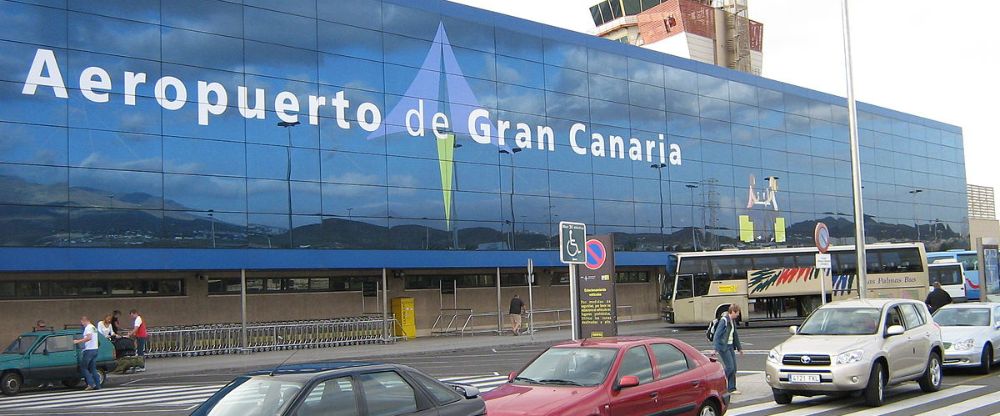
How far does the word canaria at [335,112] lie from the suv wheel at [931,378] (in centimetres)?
2456

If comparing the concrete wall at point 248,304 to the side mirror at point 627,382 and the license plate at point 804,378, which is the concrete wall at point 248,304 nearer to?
the license plate at point 804,378

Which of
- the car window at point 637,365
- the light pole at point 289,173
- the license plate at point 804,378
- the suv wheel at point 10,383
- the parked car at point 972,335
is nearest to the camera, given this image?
the car window at point 637,365

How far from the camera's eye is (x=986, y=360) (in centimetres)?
1802

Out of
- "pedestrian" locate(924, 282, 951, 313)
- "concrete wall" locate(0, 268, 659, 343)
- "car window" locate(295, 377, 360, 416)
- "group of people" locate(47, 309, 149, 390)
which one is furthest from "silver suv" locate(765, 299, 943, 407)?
"concrete wall" locate(0, 268, 659, 343)

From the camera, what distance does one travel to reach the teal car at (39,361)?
21188mm

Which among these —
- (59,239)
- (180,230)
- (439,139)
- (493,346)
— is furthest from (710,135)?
(59,239)

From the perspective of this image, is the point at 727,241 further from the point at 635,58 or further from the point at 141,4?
the point at 141,4

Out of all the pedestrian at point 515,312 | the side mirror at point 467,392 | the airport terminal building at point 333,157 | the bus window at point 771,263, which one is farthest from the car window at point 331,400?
the bus window at point 771,263

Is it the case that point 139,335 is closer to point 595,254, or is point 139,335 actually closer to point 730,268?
point 595,254

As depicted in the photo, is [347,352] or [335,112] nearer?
[347,352]

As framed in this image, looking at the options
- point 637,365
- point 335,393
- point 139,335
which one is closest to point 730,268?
point 139,335

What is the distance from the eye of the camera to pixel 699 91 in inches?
2090

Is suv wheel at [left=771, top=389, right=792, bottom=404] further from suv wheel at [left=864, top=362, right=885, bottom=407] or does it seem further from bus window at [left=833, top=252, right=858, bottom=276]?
bus window at [left=833, top=252, right=858, bottom=276]

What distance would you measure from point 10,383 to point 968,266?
56335mm
